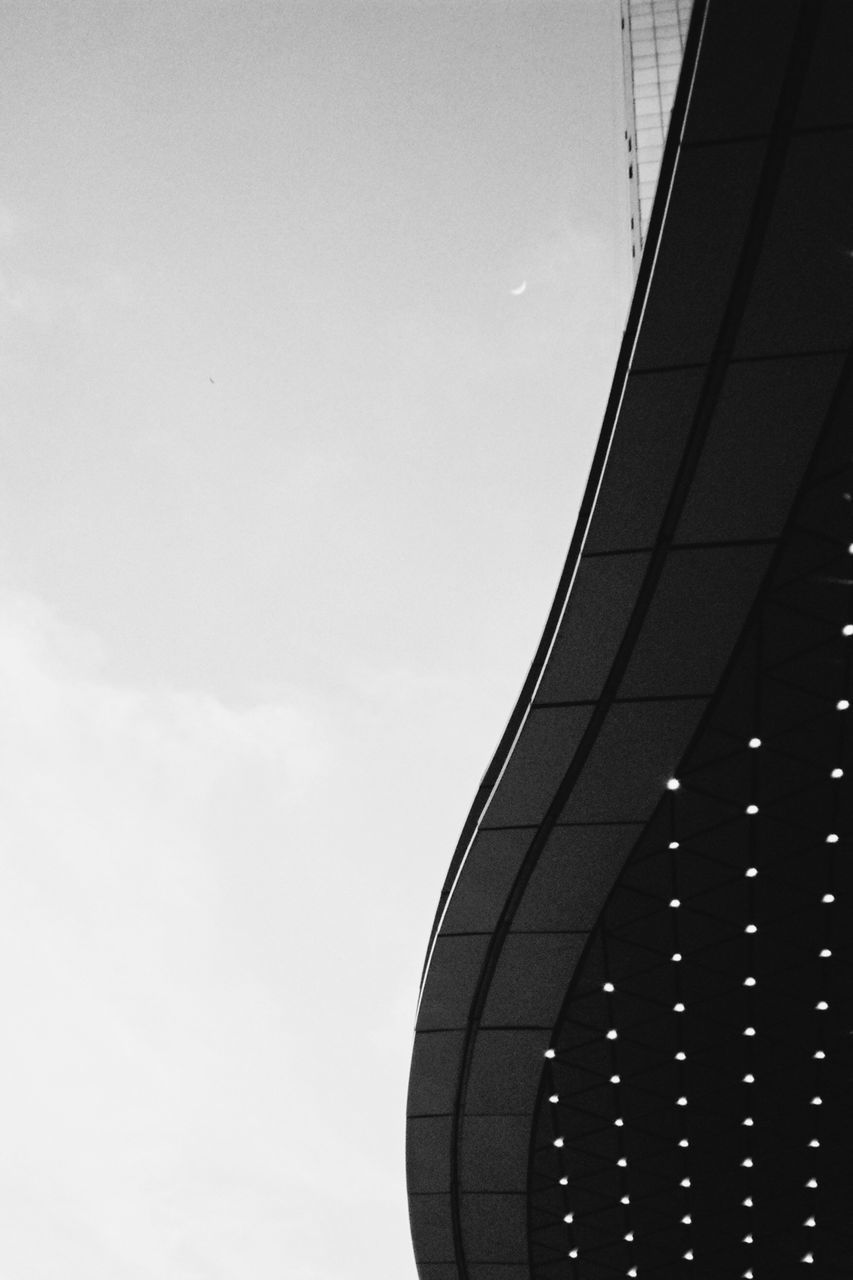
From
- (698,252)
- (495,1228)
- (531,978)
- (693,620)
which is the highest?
(698,252)

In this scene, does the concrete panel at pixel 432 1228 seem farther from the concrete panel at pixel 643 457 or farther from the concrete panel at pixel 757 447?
the concrete panel at pixel 757 447

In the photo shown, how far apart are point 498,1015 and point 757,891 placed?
4557mm

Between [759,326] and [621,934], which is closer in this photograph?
[759,326]

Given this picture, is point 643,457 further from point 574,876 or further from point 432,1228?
point 432,1228

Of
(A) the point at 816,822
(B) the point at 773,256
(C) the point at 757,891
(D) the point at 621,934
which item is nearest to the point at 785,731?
(A) the point at 816,822

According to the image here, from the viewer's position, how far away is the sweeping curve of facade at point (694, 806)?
30.2ft

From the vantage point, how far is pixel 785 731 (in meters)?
13.6

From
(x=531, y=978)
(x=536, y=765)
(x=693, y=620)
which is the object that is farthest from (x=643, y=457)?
(x=531, y=978)

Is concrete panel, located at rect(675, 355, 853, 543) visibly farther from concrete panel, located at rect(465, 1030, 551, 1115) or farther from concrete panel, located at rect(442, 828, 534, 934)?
concrete panel, located at rect(465, 1030, 551, 1115)

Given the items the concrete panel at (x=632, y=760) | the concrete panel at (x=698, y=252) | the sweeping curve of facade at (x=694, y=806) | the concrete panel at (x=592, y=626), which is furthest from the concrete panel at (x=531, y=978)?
the concrete panel at (x=698, y=252)

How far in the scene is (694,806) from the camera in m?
14.3

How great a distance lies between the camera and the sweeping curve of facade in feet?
30.2

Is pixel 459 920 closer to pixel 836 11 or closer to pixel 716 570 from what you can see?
pixel 716 570

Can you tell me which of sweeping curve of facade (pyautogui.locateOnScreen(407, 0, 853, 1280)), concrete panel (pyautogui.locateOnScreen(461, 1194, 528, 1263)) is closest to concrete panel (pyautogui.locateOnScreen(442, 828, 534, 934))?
sweeping curve of facade (pyautogui.locateOnScreen(407, 0, 853, 1280))
